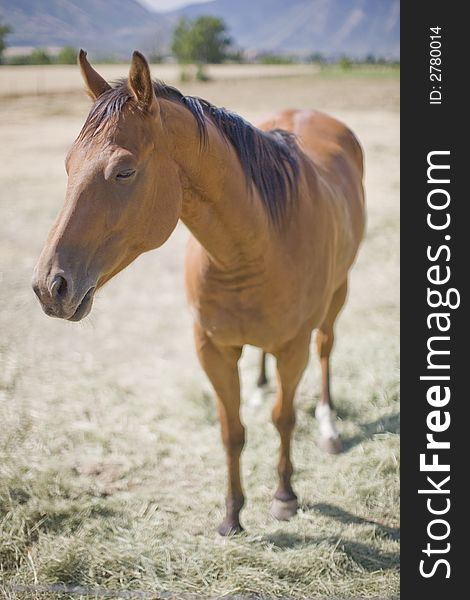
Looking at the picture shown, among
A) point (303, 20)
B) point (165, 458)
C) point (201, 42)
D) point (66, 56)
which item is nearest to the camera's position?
point (165, 458)

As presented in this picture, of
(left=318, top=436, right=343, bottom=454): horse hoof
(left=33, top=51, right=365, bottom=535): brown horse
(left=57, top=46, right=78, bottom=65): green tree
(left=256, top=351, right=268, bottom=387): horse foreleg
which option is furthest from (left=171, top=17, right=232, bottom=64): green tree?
(left=318, top=436, right=343, bottom=454): horse hoof

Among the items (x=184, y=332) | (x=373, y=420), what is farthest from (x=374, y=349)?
(x=184, y=332)

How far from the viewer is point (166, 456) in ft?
10.8

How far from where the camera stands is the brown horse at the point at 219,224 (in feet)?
4.92

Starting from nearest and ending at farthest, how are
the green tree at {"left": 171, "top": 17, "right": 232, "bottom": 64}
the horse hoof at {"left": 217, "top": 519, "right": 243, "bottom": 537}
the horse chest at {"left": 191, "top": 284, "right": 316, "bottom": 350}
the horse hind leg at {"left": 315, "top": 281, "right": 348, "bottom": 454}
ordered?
1. the horse chest at {"left": 191, "top": 284, "right": 316, "bottom": 350}
2. the horse hoof at {"left": 217, "top": 519, "right": 243, "bottom": 537}
3. the horse hind leg at {"left": 315, "top": 281, "right": 348, "bottom": 454}
4. the green tree at {"left": 171, "top": 17, "right": 232, "bottom": 64}

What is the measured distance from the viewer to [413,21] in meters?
2.17

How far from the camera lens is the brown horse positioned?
59.0 inches

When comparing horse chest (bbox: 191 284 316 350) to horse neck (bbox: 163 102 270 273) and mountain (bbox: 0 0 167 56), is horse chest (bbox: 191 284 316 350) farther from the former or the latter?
mountain (bbox: 0 0 167 56)

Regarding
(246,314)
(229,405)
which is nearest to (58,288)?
(246,314)

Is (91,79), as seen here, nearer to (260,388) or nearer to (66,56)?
(260,388)

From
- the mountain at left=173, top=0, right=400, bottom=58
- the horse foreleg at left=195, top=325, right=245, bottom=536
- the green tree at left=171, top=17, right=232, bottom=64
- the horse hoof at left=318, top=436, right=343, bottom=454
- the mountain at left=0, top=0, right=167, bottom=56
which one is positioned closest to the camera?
the horse foreleg at left=195, top=325, right=245, bottom=536

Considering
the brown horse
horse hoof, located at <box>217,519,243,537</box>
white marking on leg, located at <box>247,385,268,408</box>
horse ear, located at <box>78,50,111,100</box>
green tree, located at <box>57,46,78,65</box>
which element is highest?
green tree, located at <box>57,46,78,65</box>

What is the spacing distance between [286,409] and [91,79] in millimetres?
1707

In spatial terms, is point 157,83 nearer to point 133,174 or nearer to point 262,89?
point 133,174
